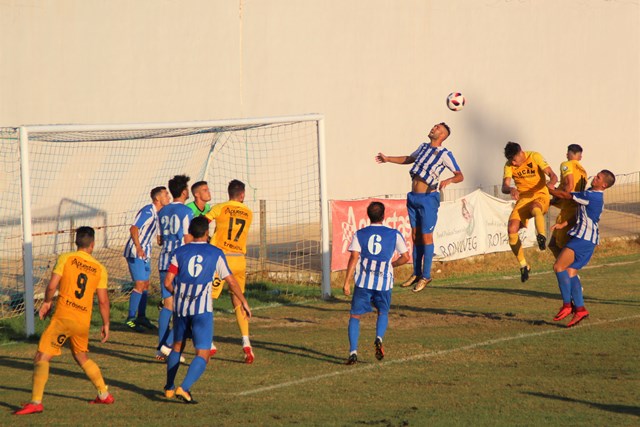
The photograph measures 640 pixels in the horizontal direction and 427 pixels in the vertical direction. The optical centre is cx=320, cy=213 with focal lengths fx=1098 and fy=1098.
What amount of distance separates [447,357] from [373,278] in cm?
145

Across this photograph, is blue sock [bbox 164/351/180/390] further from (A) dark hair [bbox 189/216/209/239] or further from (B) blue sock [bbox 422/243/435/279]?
(B) blue sock [bbox 422/243/435/279]

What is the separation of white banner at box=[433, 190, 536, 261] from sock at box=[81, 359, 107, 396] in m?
10.7

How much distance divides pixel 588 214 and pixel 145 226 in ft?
19.4

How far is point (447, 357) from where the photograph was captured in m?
12.7

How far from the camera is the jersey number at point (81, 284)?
1028 cm

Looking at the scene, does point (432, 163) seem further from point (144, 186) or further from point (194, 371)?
point (144, 186)

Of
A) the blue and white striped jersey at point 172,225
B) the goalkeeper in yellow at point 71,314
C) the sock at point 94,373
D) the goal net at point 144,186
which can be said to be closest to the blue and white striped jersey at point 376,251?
the blue and white striped jersey at point 172,225

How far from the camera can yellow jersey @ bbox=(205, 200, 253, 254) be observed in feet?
43.1

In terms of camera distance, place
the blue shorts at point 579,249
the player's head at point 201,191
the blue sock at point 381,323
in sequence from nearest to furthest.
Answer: the blue sock at point 381,323 < the player's head at point 201,191 < the blue shorts at point 579,249

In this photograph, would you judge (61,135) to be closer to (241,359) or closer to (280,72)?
(241,359)

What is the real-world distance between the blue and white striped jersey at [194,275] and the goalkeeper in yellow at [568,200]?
6496 millimetres

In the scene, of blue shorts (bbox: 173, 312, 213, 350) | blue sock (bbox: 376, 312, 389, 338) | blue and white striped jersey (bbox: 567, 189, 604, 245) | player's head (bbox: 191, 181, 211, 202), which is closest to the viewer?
blue shorts (bbox: 173, 312, 213, 350)

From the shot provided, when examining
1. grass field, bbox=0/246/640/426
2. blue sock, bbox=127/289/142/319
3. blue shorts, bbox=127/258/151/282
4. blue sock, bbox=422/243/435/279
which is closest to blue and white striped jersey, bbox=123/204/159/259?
blue shorts, bbox=127/258/151/282

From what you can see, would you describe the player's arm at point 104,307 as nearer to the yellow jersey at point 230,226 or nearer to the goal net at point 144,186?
the yellow jersey at point 230,226
